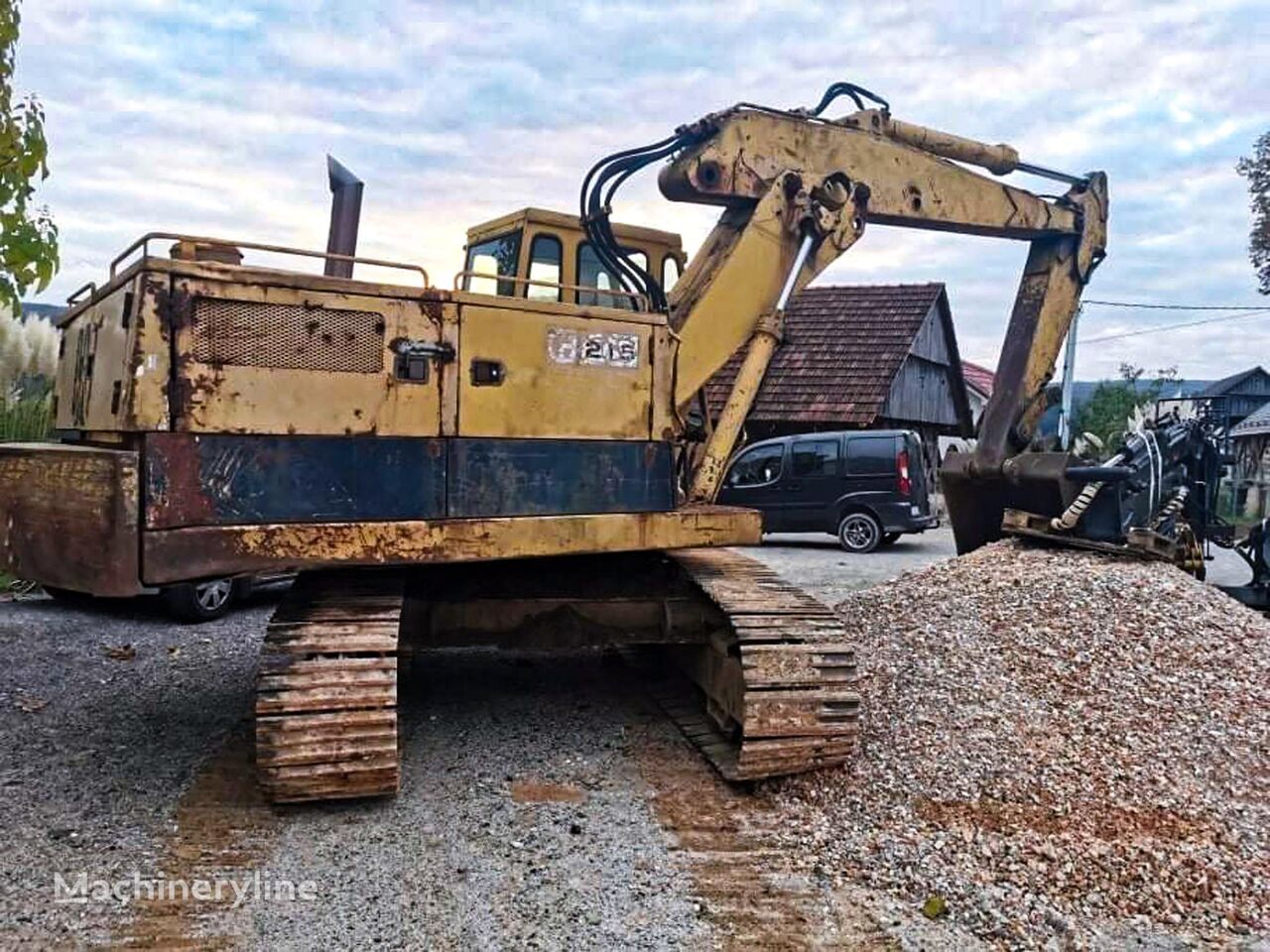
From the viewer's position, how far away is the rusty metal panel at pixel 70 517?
3.98 m

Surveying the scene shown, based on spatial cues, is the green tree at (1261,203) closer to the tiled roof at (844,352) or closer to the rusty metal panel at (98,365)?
the tiled roof at (844,352)

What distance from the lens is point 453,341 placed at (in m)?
4.63

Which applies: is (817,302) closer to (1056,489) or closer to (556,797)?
(1056,489)

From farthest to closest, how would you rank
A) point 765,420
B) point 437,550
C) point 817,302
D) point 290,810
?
point 817,302 → point 765,420 → point 437,550 → point 290,810

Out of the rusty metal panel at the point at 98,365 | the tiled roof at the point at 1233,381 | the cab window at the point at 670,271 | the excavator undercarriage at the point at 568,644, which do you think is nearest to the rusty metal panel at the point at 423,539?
the excavator undercarriage at the point at 568,644

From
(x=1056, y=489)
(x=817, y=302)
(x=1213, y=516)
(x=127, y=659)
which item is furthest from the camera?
(x=817, y=302)

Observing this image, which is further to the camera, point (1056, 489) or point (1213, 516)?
point (1213, 516)

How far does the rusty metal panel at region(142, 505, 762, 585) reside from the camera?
13.5 feet

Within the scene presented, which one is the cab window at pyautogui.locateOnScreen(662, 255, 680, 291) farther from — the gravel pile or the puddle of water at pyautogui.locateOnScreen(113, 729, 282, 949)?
the puddle of water at pyautogui.locateOnScreen(113, 729, 282, 949)

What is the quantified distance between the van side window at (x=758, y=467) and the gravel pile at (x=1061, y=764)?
30.1 ft

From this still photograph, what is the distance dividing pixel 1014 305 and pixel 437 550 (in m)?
5.38

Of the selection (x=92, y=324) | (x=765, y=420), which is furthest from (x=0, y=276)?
(x=765, y=420)

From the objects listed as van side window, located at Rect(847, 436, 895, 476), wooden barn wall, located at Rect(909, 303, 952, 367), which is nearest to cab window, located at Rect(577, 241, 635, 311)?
van side window, located at Rect(847, 436, 895, 476)

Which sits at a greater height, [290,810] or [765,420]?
[765,420]
